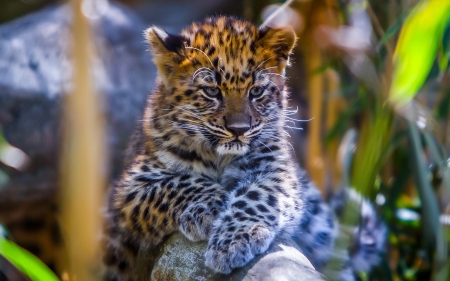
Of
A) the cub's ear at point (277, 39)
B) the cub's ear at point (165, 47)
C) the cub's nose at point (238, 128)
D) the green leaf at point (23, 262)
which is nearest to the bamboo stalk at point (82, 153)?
the green leaf at point (23, 262)

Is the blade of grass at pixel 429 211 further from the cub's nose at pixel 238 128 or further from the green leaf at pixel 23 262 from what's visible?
the green leaf at pixel 23 262

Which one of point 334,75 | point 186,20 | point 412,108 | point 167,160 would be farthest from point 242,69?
point 186,20

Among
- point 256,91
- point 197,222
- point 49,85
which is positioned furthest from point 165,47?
point 49,85

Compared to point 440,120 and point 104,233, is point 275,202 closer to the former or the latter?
point 104,233

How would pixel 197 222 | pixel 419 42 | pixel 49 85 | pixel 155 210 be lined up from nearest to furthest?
pixel 419 42 → pixel 197 222 → pixel 155 210 → pixel 49 85

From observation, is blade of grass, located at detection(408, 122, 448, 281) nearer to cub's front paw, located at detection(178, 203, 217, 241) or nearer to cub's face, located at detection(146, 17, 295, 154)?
cub's face, located at detection(146, 17, 295, 154)

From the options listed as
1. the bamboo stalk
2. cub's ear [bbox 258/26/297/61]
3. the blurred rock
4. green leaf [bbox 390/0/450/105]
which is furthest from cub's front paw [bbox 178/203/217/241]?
the blurred rock

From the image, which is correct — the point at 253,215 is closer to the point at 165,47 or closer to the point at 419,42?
the point at 165,47
